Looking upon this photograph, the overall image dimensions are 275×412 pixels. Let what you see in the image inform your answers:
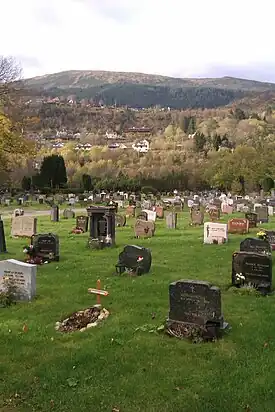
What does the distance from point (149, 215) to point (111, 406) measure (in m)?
23.1

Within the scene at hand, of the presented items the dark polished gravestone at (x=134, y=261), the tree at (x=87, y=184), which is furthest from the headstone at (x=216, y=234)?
the tree at (x=87, y=184)

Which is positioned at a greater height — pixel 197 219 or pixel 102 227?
pixel 102 227

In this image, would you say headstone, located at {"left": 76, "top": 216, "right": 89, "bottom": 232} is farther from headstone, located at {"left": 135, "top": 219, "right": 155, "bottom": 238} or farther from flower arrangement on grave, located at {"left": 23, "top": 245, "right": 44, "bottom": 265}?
flower arrangement on grave, located at {"left": 23, "top": 245, "right": 44, "bottom": 265}

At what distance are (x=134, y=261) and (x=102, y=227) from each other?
613 cm

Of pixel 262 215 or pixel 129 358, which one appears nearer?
pixel 129 358

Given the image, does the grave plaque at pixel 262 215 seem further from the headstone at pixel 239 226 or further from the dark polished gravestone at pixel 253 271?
the dark polished gravestone at pixel 253 271

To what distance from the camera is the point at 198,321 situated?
29.0ft

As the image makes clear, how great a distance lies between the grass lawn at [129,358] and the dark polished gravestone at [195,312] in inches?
10.4

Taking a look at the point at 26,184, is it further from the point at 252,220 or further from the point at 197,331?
the point at 197,331

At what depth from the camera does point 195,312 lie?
8883 mm

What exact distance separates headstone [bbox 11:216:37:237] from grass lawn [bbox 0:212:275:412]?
9949mm

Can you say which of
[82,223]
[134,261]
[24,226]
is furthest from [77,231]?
[134,261]

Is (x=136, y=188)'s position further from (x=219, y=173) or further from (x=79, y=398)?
(x=79, y=398)

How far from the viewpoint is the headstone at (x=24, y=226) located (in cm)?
2245
